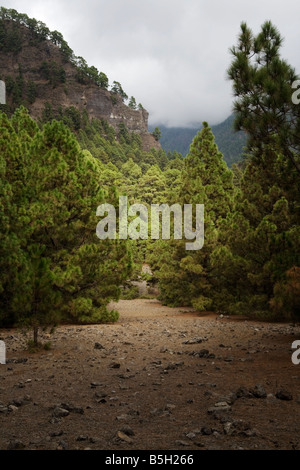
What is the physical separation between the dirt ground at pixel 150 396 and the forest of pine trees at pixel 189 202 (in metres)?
1.26

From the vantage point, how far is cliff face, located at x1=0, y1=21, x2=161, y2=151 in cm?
8988

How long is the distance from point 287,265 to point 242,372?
117 inches

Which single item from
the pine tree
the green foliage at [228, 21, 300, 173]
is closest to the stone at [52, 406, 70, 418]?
the green foliage at [228, 21, 300, 173]

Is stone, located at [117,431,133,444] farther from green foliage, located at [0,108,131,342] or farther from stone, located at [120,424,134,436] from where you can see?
green foliage, located at [0,108,131,342]

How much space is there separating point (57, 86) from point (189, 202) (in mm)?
90028

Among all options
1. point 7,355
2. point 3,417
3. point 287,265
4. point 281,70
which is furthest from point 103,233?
point 3,417

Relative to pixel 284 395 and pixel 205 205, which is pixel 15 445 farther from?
pixel 205 205

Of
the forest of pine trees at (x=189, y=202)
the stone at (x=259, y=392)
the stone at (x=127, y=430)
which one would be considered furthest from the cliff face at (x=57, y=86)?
the stone at (x=127, y=430)

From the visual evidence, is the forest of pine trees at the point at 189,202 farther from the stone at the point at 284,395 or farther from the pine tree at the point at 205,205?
Answer: the stone at the point at 284,395

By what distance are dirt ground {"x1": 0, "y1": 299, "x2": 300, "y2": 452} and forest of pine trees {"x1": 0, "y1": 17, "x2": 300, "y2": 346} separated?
126 cm

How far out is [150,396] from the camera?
495 centimetres

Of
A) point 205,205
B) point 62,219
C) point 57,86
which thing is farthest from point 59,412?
point 57,86

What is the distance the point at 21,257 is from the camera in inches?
414

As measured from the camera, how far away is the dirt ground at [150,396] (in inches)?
140
